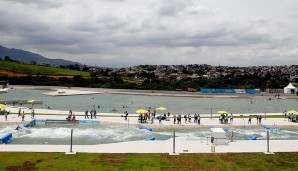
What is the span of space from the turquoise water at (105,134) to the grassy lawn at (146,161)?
280 inches

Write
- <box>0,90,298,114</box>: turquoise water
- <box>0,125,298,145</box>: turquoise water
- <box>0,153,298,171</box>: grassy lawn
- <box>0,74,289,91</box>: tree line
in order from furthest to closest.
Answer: <box>0,74,289,91</box>: tree line < <box>0,90,298,114</box>: turquoise water < <box>0,125,298,145</box>: turquoise water < <box>0,153,298,171</box>: grassy lawn

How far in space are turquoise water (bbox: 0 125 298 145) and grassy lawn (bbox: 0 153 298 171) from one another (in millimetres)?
7109

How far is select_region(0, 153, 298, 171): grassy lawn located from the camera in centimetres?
1897

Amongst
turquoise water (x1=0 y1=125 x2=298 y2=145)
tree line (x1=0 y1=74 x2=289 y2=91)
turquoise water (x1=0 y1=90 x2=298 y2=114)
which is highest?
tree line (x1=0 y1=74 x2=289 y2=91)

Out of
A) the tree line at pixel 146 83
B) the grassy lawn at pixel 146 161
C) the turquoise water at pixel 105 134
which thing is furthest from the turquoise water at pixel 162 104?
the tree line at pixel 146 83

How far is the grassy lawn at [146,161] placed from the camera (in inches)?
747

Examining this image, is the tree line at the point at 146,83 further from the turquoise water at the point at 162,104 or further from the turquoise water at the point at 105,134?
the turquoise water at the point at 105,134

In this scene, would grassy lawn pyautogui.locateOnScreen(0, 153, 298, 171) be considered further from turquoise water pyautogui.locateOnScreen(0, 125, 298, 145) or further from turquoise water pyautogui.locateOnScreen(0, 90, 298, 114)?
Answer: turquoise water pyautogui.locateOnScreen(0, 90, 298, 114)

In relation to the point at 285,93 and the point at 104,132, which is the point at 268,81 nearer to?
the point at 285,93

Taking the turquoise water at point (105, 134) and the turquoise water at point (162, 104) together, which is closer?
the turquoise water at point (105, 134)

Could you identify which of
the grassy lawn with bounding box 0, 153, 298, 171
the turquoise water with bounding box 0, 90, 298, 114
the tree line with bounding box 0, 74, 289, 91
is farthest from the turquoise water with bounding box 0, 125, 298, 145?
the tree line with bounding box 0, 74, 289, 91

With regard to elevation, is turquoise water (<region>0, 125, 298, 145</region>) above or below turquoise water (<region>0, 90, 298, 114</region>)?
below

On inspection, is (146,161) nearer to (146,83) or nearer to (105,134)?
(105,134)

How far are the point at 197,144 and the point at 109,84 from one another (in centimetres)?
9376
